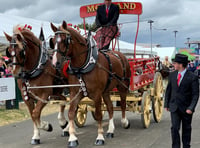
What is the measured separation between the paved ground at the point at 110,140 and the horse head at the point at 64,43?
5.90ft

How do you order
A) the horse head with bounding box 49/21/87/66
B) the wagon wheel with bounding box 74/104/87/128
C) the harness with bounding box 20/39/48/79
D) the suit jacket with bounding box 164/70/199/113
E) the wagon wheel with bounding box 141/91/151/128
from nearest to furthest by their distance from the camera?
the suit jacket with bounding box 164/70/199/113 → the horse head with bounding box 49/21/87/66 → the harness with bounding box 20/39/48/79 → the wagon wheel with bounding box 141/91/151/128 → the wagon wheel with bounding box 74/104/87/128

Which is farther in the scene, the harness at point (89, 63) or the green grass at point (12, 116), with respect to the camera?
the green grass at point (12, 116)

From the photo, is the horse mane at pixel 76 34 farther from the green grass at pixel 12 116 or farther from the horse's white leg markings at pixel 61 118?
the green grass at pixel 12 116

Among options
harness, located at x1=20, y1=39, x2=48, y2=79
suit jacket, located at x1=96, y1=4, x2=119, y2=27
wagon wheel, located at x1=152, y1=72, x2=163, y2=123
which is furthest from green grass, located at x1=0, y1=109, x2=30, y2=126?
wagon wheel, located at x1=152, y1=72, x2=163, y2=123

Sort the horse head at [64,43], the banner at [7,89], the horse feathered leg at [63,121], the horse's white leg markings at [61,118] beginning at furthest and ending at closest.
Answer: the banner at [7,89] → the horse's white leg markings at [61,118] → the horse feathered leg at [63,121] → the horse head at [64,43]

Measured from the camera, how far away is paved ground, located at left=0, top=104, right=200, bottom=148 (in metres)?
5.68

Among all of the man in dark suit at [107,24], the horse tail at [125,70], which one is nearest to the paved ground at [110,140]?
the horse tail at [125,70]

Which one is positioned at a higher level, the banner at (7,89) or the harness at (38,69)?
the harness at (38,69)

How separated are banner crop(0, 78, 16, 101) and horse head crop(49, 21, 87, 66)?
519 centimetres

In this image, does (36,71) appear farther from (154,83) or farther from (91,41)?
(154,83)

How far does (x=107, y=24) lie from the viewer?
7.14 metres

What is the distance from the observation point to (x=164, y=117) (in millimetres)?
8875

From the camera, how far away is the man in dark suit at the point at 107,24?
708 cm

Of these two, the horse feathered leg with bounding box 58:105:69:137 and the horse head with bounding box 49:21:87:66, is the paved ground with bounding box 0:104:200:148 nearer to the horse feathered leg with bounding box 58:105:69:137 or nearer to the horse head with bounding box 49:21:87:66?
the horse feathered leg with bounding box 58:105:69:137
